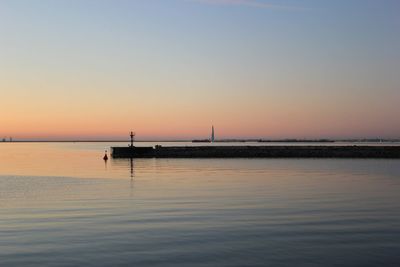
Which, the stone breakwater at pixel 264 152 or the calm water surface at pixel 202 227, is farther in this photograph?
the stone breakwater at pixel 264 152

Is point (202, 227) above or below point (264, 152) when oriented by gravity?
below

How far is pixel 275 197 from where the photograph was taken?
105ft

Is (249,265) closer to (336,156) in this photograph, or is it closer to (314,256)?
(314,256)

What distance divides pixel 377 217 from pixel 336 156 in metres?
79.2

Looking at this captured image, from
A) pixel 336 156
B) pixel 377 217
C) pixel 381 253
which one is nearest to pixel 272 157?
pixel 336 156

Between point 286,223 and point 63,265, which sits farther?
point 286,223

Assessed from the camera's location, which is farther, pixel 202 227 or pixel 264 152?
pixel 264 152

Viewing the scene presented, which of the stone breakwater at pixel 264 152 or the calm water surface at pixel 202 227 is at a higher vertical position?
the stone breakwater at pixel 264 152

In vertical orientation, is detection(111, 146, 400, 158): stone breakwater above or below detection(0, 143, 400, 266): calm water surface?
above

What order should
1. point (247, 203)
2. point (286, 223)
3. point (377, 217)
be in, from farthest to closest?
point (247, 203), point (377, 217), point (286, 223)

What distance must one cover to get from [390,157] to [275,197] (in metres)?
74.1

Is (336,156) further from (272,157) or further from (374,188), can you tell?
(374,188)

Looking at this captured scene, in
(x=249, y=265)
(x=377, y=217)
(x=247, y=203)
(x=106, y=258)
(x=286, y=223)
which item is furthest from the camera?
(x=247, y=203)

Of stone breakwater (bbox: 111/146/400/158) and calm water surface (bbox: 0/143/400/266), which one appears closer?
calm water surface (bbox: 0/143/400/266)
